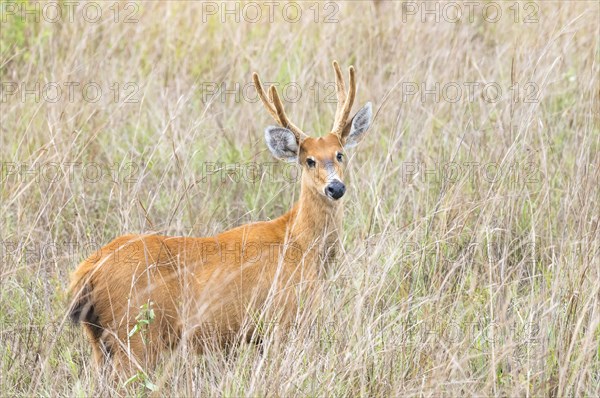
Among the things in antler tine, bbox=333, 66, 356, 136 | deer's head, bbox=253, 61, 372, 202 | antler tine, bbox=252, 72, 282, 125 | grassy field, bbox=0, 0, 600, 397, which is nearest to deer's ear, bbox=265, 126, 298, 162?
deer's head, bbox=253, 61, 372, 202

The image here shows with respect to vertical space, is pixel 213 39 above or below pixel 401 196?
above

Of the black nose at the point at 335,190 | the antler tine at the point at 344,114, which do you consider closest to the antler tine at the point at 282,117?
the antler tine at the point at 344,114

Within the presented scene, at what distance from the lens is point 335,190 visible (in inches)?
229

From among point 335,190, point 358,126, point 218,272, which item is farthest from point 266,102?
point 218,272

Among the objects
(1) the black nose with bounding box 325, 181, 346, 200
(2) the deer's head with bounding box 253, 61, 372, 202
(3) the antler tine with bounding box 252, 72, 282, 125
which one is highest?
(3) the antler tine with bounding box 252, 72, 282, 125

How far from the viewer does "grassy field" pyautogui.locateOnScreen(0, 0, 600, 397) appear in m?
4.78

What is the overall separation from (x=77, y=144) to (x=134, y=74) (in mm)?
1316

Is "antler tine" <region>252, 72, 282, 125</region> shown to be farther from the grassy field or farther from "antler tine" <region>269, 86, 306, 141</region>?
the grassy field

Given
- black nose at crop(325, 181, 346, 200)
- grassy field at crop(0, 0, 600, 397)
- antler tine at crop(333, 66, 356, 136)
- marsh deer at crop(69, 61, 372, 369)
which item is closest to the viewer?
grassy field at crop(0, 0, 600, 397)

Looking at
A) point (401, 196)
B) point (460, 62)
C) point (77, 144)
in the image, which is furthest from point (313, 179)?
point (460, 62)

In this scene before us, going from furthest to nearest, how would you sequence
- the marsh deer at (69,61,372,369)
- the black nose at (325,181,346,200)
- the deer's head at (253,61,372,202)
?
the deer's head at (253,61,372,202)
the black nose at (325,181,346,200)
the marsh deer at (69,61,372,369)

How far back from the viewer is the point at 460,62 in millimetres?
8203

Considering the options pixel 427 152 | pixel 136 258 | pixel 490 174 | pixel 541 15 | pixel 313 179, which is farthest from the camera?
pixel 541 15

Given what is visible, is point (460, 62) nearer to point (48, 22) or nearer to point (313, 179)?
point (313, 179)
